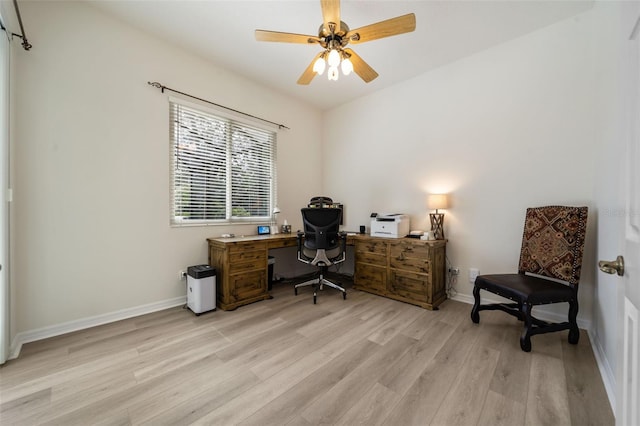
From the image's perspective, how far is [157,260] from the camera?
8.75 ft

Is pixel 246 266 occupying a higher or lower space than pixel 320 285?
higher

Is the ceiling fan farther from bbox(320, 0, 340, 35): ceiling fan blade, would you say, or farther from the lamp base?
the lamp base

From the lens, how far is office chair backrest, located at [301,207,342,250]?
9.93ft

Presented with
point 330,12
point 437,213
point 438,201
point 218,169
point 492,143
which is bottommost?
point 437,213

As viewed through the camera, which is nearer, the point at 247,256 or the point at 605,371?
the point at 605,371

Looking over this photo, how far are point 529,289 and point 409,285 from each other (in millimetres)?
1150

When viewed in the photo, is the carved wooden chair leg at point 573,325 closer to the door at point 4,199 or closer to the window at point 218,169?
the window at point 218,169

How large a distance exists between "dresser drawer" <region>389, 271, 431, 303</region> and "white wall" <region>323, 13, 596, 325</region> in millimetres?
569

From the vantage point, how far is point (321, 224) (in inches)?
119

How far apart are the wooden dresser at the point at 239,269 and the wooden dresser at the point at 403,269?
1267 millimetres

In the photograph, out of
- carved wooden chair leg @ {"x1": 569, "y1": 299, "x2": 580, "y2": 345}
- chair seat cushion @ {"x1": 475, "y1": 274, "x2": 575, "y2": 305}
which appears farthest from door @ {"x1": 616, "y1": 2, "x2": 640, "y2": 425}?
carved wooden chair leg @ {"x1": 569, "y1": 299, "x2": 580, "y2": 345}

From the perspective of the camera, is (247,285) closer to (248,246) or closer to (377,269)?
(248,246)

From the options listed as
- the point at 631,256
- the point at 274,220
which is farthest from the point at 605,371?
the point at 274,220

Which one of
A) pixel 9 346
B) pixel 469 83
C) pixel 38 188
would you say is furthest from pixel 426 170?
pixel 9 346
